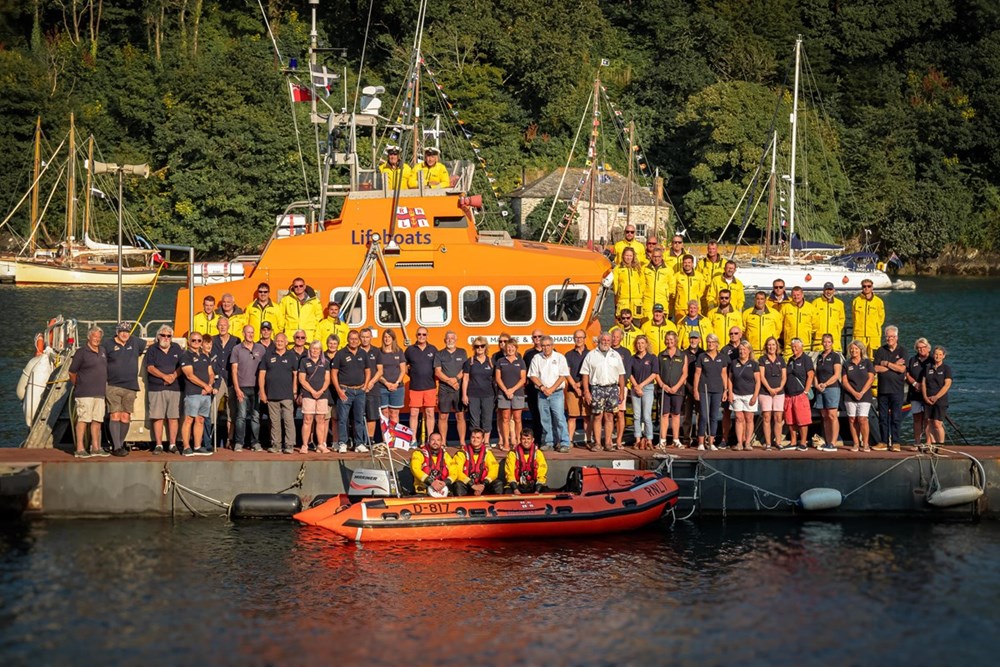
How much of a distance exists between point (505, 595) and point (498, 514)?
2.04 meters

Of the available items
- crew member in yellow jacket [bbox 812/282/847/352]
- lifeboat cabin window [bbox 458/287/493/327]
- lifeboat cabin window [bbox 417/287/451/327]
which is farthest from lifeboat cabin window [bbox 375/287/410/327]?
crew member in yellow jacket [bbox 812/282/847/352]

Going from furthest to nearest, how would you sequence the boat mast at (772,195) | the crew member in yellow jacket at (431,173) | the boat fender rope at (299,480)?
the boat mast at (772,195) → the crew member in yellow jacket at (431,173) → the boat fender rope at (299,480)

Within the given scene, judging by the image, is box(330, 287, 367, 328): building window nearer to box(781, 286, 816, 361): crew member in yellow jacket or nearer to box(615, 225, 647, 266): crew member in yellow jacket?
box(615, 225, 647, 266): crew member in yellow jacket

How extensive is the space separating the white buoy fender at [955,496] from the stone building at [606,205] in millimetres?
48635

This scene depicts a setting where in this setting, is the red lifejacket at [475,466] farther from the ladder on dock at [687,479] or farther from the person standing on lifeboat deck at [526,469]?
the ladder on dock at [687,479]

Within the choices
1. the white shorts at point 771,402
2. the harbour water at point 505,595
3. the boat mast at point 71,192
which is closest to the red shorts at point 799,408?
the white shorts at point 771,402

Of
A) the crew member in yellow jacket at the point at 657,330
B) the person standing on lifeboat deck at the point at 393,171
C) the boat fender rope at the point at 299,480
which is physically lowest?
the boat fender rope at the point at 299,480

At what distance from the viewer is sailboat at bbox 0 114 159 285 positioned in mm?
63531

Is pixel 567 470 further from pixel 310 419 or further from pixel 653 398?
pixel 310 419

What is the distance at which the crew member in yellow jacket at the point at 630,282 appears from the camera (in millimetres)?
20875

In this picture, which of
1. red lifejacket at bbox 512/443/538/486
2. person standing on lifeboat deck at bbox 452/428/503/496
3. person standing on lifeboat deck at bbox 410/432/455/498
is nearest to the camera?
person standing on lifeboat deck at bbox 410/432/455/498

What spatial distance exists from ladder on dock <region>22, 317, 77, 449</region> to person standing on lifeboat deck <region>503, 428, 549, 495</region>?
703cm

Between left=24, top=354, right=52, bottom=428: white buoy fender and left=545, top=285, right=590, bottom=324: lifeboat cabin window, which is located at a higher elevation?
left=545, top=285, right=590, bottom=324: lifeboat cabin window

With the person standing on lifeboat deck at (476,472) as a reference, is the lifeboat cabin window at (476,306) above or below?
above
